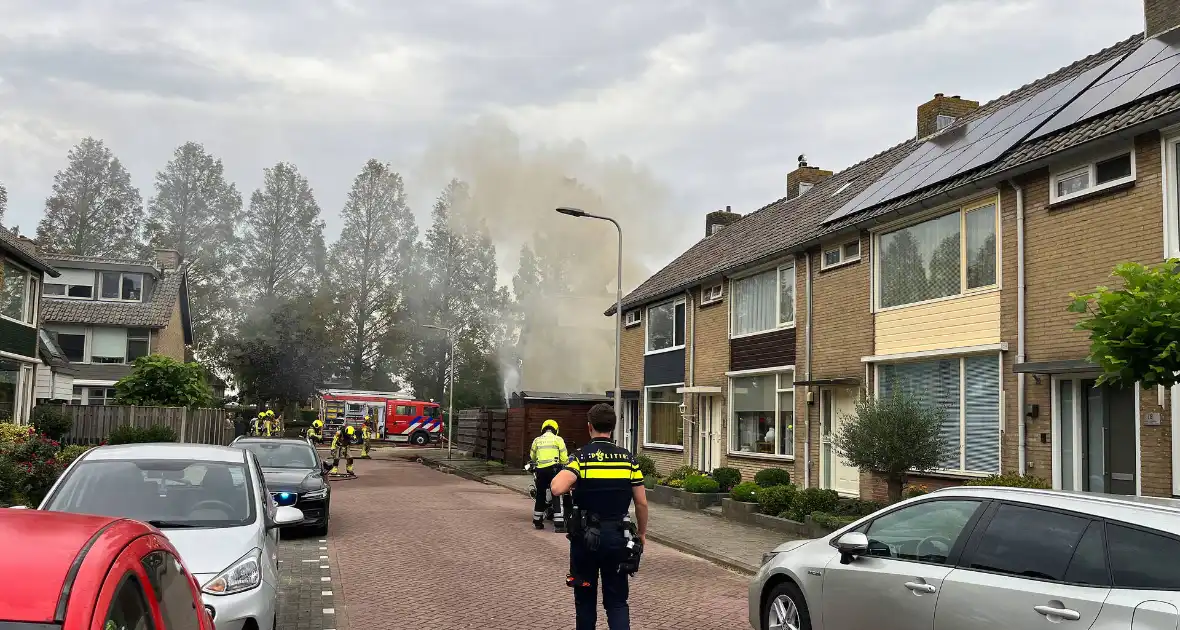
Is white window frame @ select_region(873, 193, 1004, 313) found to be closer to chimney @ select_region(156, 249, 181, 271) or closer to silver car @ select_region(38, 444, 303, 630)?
silver car @ select_region(38, 444, 303, 630)

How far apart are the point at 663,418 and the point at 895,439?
12.8 m

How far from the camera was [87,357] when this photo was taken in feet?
125

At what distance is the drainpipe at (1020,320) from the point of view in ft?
39.9

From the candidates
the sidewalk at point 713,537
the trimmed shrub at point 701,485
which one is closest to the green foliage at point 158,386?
the sidewalk at point 713,537

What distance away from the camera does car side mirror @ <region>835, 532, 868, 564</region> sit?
19.4ft

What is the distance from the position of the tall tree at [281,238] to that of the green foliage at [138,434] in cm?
2908

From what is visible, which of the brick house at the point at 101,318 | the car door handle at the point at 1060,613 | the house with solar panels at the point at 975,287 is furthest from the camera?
the brick house at the point at 101,318

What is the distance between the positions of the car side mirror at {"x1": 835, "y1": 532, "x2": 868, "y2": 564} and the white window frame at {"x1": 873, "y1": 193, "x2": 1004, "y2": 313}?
316 inches

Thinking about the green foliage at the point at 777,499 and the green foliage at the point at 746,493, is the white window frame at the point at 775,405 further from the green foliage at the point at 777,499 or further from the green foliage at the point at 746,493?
the green foliage at the point at 777,499

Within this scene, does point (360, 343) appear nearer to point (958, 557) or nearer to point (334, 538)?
point (334, 538)

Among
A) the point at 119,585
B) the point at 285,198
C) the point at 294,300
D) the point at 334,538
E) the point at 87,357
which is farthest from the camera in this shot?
the point at 285,198

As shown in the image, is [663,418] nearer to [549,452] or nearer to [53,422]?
[549,452]

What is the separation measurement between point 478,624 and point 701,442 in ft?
49.3

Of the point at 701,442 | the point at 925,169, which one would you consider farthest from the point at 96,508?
the point at 701,442
